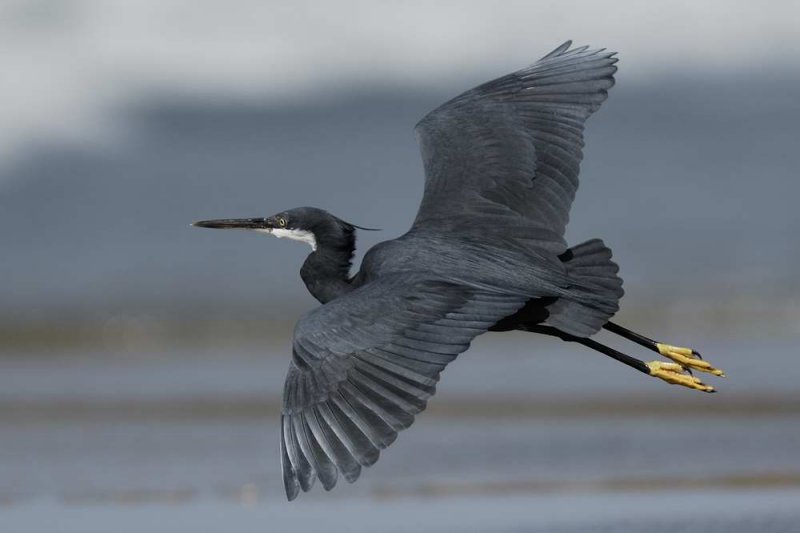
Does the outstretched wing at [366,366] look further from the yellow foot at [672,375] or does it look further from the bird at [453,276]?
the yellow foot at [672,375]

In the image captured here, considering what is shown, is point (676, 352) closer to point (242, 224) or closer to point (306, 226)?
point (306, 226)

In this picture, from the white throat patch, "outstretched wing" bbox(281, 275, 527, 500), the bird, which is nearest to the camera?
"outstretched wing" bbox(281, 275, 527, 500)

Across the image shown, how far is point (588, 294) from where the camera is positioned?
742 cm

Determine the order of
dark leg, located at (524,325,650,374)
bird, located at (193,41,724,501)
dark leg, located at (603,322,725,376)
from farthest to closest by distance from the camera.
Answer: dark leg, located at (603,322,725,376) → dark leg, located at (524,325,650,374) → bird, located at (193,41,724,501)

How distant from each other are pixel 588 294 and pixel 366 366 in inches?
50.4

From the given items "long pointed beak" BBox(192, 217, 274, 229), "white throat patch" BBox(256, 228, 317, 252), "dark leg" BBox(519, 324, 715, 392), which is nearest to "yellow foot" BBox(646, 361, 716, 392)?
"dark leg" BBox(519, 324, 715, 392)

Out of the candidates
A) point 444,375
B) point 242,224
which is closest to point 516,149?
point 242,224

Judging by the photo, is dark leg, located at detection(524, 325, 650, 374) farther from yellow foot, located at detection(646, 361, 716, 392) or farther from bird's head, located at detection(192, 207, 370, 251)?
bird's head, located at detection(192, 207, 370, 251)

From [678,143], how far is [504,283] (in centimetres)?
1311

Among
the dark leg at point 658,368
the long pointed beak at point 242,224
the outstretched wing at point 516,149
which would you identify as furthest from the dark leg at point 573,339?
the long pointed beak at point 242,224

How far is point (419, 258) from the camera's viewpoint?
740 centimetres

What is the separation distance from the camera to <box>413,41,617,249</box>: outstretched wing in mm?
7973

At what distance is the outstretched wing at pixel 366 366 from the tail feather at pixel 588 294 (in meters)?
0.41

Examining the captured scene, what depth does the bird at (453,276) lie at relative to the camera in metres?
6.35
